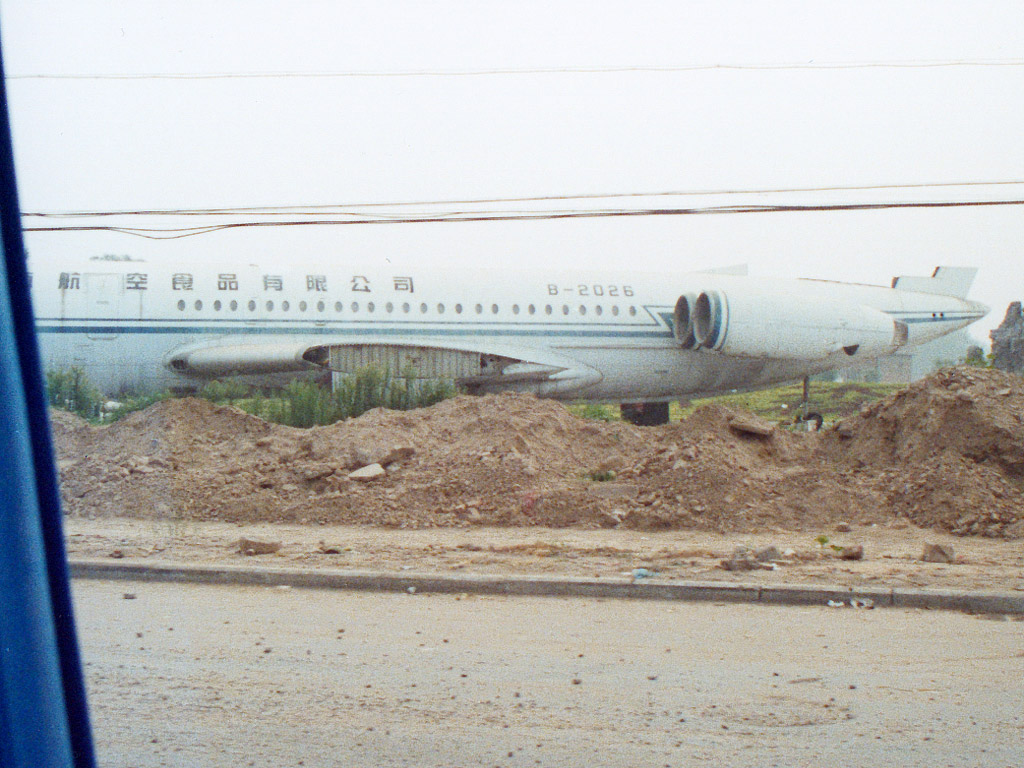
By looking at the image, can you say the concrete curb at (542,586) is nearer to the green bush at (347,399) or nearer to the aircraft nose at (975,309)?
the green bush at (347,399)

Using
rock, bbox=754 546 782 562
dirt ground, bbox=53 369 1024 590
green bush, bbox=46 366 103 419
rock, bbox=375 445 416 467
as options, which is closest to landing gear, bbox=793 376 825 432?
dirt ground, bbox=53 369 1024 590

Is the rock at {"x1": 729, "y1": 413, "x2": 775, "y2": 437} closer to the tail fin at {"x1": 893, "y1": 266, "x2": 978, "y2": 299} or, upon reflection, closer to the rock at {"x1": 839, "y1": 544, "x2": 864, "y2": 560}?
the rock at {"x1": 839, "y1": 544, "x2": 864, "y2": 560}

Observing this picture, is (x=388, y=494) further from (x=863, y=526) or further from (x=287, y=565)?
(x=863, y=526)

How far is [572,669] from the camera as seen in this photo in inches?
219

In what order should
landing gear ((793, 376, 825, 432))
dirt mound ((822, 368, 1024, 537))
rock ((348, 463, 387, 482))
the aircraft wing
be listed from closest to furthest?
dirt mound ((822, 368, 1024, 537))
rock ((348, 463, 387, 482))
landing gear ((793, 376, 825, 432))
the aircraft wing

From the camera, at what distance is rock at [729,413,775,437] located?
40.6 ft

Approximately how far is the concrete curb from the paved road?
192 millimetres

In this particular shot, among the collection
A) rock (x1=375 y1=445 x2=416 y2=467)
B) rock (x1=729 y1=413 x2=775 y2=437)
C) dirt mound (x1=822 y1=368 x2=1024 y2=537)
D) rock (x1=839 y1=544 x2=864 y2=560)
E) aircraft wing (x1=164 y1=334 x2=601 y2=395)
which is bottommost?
rock (x1=839 y1=544 x2=864 y2=560)

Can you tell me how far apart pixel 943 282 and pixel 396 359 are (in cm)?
1402

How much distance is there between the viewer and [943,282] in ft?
79.8

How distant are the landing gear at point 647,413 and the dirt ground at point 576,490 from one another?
36.9 feet

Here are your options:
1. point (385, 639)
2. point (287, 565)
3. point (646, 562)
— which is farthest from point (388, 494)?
point (385, 639)

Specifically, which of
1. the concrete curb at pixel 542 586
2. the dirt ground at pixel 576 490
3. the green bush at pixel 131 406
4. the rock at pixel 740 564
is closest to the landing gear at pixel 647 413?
the dirt ground at pixel 576 490

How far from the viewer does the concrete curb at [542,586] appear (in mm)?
7172
